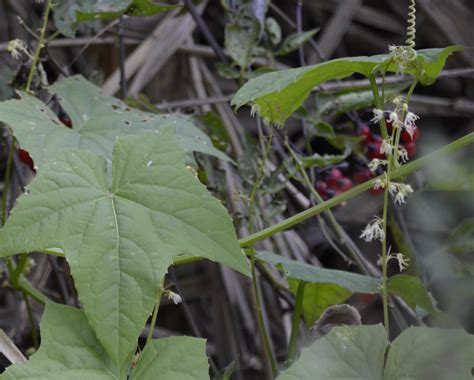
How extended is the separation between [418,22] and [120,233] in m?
1.50

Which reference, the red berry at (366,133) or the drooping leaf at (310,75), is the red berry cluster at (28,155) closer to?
the drooping leaf at (310,75)

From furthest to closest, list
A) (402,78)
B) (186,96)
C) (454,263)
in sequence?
(186,96) → (402,78) → (454,263)

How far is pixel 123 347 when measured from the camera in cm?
77

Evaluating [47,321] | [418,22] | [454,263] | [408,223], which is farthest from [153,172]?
[418,22]

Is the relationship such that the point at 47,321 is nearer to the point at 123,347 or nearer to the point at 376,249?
the point at 123,347

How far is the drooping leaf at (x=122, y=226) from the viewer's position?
79 centimetres

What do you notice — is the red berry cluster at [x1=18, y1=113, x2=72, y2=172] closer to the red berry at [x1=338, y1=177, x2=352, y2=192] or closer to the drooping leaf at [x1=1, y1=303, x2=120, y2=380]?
the drooping leaf at [x1=1, y1=303, x2=120, y2=380]

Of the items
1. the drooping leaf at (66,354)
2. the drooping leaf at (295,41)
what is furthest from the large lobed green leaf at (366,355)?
the drooping leaf at (295,41)

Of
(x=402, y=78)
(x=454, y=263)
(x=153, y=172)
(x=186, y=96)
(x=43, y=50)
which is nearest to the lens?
(x=153, y=172)

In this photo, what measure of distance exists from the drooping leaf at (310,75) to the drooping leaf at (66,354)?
319mm

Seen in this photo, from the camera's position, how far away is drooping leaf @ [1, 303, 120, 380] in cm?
81

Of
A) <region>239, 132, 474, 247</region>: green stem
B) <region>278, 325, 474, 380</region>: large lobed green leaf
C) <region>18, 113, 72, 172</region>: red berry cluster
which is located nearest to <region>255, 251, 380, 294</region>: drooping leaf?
<region>239, 132, 474, 247</region>: green stem

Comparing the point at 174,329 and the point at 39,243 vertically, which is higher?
the point at 39,243

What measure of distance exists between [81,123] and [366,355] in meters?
0.65
